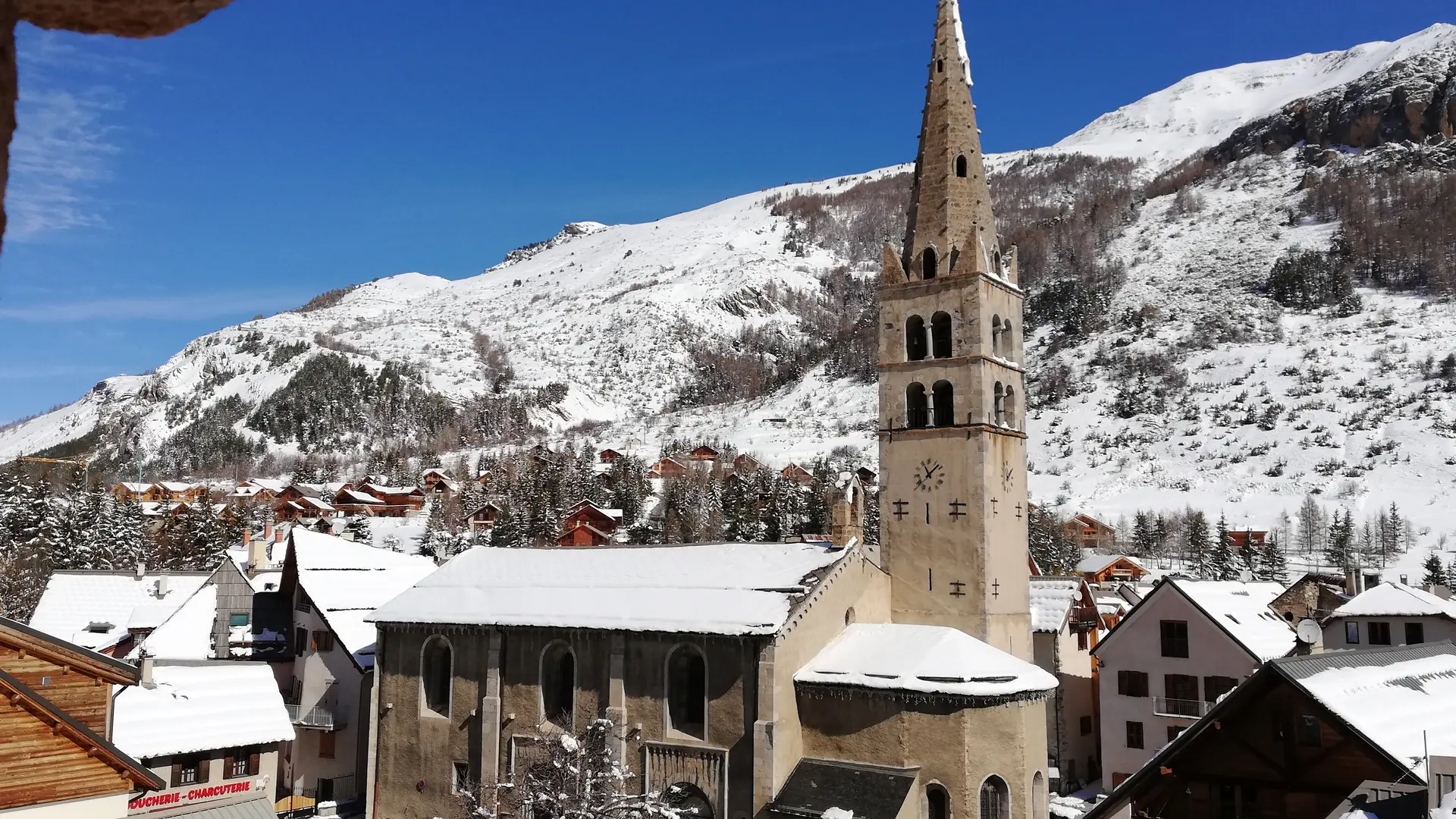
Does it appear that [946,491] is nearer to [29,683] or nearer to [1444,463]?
[29,683]

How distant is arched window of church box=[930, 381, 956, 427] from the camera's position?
3656 centimetres

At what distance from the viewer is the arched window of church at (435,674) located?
128 feet

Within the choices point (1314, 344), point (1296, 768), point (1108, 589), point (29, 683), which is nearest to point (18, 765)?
point (29, 683)

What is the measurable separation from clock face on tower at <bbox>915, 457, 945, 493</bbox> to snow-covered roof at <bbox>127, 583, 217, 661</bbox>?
3722 centimetres

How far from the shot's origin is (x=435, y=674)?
39.3m

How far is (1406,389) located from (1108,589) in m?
109

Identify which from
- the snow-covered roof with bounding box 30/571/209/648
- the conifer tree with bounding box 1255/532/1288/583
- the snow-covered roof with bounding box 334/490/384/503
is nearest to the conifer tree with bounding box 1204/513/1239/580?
the conifer tree with bounding box 1255/532/1288/583

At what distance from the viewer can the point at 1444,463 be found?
144 metres

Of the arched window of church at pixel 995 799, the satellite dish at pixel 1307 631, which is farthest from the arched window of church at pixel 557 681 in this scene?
the satellite dish at pixel 1307 631

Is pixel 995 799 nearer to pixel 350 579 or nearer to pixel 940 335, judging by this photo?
pixel 940 335

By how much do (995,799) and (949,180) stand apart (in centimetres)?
2103

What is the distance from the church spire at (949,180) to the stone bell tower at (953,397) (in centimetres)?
5

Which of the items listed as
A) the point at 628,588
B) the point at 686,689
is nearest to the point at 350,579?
the point at 628,588

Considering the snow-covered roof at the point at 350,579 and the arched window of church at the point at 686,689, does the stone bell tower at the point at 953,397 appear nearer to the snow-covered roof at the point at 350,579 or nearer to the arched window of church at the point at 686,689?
the arched window of church at the point at 686,689
